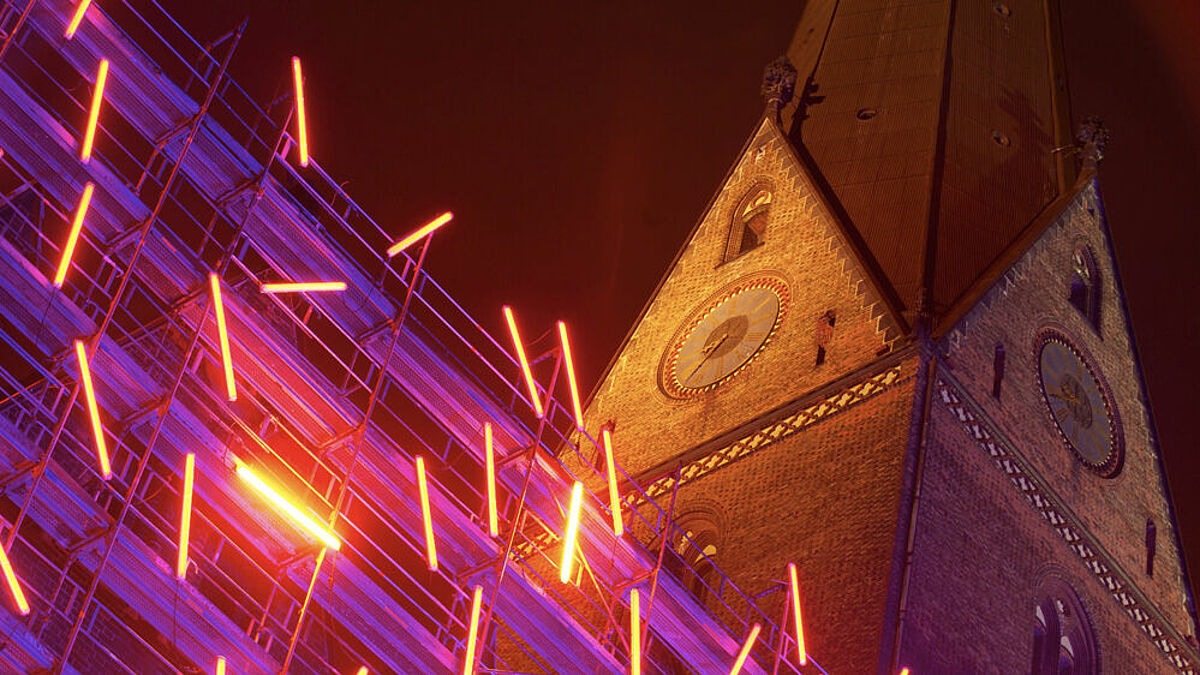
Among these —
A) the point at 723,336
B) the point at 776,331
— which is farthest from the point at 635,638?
the point at 723,336

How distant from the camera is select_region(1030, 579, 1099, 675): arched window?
26.1 metres

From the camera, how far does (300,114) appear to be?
1930 centimetres

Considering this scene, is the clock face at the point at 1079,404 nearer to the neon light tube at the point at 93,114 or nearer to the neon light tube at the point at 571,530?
the neon light tube at the point at 571,530

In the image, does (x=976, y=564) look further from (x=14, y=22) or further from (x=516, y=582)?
(x=14, y=22)

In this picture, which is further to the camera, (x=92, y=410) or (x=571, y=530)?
(x=571, y=530)

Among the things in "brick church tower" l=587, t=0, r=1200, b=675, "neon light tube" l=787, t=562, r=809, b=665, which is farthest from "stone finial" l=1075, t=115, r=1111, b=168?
"neon light tube" l=787, t=562, r=809, b=665

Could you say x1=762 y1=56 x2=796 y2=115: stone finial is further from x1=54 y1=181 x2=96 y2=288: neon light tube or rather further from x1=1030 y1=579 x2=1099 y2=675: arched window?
x1=54 y1=181 x2=96 y2=288: neon light tube

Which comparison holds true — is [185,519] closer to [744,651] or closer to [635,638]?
[635,638]

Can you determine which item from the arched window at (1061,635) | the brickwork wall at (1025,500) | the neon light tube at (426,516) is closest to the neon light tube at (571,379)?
the neon light tube at (426,516)

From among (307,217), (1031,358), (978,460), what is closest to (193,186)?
(307,217)

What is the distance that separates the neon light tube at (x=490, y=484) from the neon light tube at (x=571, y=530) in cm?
66

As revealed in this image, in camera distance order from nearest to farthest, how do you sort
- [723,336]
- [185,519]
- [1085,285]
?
[185,519], [723,336], [1085,285]

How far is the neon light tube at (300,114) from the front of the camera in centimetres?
1911

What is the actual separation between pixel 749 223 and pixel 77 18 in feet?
49.5
